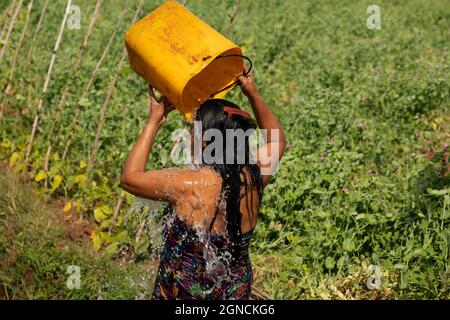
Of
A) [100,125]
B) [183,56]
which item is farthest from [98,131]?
[183,56]

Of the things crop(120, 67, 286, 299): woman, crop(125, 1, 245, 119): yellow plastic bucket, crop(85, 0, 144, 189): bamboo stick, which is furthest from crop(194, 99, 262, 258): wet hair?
crop(85, 0, 144, 189): bamboo stick

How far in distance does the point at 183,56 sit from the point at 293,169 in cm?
178

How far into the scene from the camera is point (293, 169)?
4.35 metres

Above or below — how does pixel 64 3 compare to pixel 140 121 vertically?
above

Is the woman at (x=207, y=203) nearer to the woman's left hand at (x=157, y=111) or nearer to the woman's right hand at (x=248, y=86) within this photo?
the woman's left hand at (x=157, y=111)

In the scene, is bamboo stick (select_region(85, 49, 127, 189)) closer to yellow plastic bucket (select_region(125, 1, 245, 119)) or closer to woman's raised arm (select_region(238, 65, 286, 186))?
yellow plastic bucket (select_region(125, 1, 245, 119))

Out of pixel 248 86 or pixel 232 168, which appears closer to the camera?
pixel 232 168

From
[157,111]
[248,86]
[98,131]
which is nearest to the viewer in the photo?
[157,111]

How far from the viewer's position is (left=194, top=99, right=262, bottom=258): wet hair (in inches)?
94.3

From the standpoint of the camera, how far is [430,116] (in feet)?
19.6

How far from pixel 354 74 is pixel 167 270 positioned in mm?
4485

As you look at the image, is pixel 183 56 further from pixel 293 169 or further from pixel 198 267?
pixel 293 169
